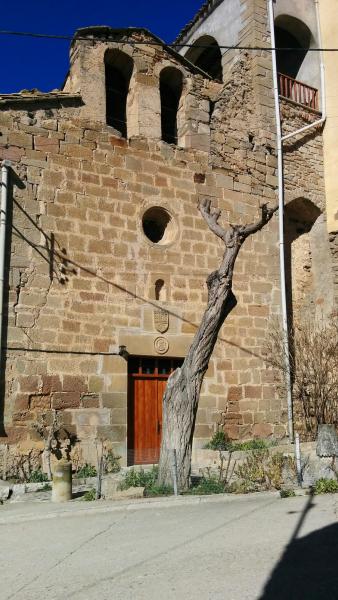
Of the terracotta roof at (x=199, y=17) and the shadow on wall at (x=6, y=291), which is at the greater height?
the terracotta roof at (x=199, y=17)

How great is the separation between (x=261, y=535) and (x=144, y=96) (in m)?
8.79

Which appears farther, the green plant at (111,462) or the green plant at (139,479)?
the green plant at (111,462)

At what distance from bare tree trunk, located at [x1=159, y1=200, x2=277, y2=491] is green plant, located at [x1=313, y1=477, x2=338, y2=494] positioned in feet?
5.25

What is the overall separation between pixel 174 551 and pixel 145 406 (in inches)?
231

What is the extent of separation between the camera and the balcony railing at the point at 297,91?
45.6 ft

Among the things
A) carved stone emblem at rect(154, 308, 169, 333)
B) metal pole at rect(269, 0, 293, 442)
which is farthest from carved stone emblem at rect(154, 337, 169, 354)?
metal pole at rect(269, 0, 293, 442)

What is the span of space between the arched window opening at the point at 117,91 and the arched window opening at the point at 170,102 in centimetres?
82

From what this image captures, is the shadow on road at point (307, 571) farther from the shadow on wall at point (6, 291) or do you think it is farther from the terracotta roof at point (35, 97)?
the terracotta roof at point (35, 97)

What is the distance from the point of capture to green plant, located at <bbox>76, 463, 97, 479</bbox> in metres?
9.34

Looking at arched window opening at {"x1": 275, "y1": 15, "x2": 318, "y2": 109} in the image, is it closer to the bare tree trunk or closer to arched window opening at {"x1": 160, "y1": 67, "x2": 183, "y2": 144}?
arched window opening at {"x1": 160, "y1": 67, "x2": 183, "y2": 144}

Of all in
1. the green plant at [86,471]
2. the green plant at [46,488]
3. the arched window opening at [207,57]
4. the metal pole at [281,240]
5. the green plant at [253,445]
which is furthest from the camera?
the arched window opening at [207,57]

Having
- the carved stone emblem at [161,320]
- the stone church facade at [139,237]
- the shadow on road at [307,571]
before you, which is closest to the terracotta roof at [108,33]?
the stone church facade at [139,237]

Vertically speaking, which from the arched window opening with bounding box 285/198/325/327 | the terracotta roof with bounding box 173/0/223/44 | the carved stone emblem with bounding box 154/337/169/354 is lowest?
the carved stone emblem with bounding box 154/337/169/354

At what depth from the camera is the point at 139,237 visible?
35.7ft
